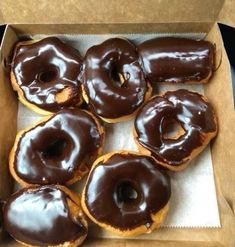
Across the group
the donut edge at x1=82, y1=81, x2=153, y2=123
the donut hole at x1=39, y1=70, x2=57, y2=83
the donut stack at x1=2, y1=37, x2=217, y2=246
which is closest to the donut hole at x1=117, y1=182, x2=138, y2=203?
the donut stack at x1=2, y1=37, x2=217, y2=246

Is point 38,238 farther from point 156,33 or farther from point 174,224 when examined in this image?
point 156,33

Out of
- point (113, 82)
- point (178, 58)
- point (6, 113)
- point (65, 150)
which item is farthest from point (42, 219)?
point (178, 58)

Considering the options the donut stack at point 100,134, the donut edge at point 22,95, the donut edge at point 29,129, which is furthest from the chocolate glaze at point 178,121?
the donut edge at point 22,95

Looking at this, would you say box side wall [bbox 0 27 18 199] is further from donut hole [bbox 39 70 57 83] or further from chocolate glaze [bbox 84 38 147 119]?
chocolate glaze [bbox 84 38 147 119]

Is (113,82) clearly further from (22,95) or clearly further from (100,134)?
(22,95)

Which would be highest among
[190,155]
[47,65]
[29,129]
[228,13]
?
[228,13]

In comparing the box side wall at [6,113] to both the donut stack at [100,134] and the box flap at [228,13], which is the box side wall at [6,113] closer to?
the donut stack at [100,134]
